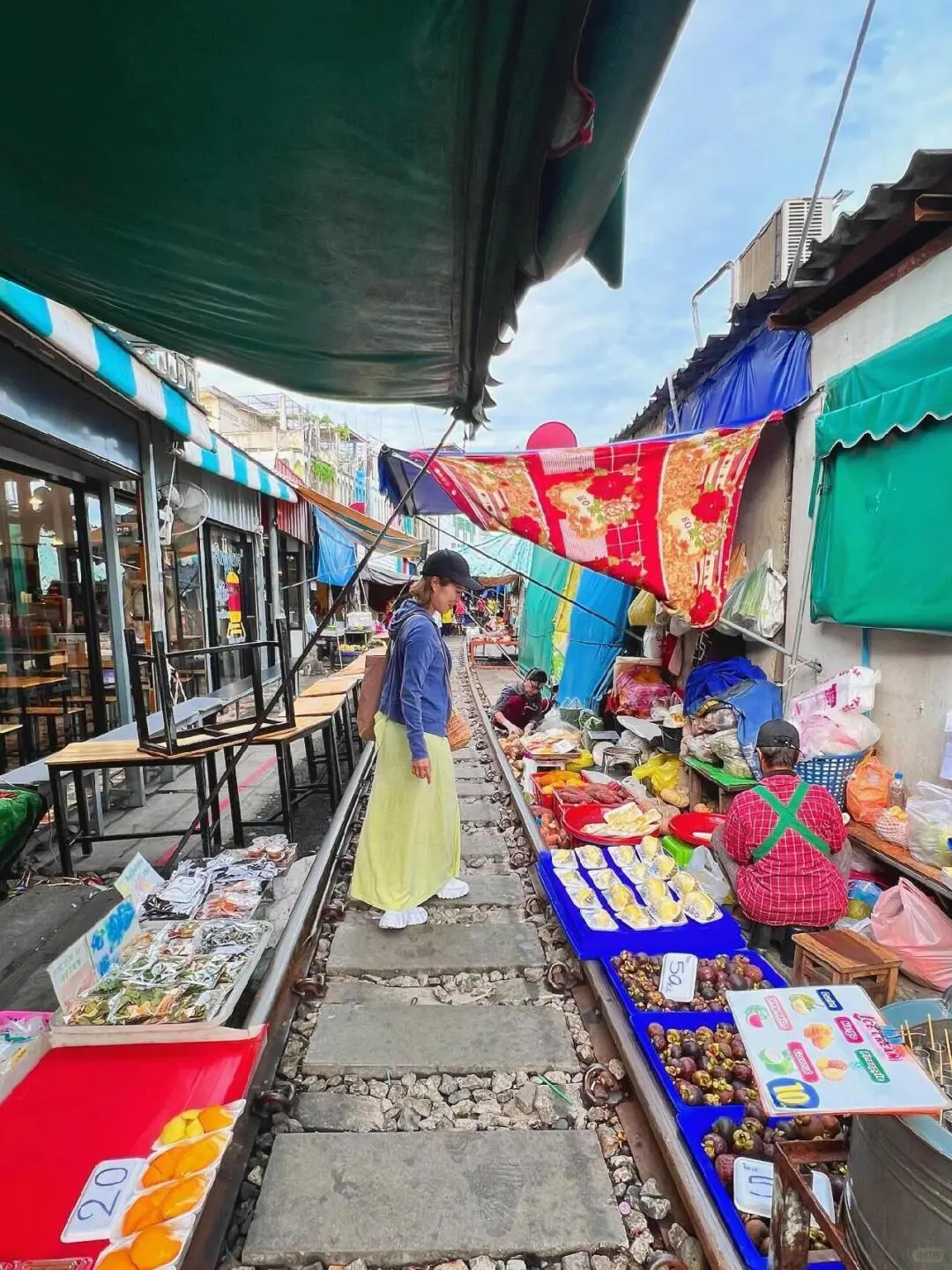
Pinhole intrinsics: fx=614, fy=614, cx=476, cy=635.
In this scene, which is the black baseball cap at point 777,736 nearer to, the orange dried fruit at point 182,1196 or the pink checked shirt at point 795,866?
the pink checked shirt at point 795,866

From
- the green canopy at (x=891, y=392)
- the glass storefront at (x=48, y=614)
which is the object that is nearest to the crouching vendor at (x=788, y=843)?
the green canopy at (x=891, y=392)

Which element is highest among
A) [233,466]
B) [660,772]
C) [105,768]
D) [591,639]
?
[233,466]

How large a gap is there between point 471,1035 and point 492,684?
45.7ft

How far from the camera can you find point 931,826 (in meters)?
3.95

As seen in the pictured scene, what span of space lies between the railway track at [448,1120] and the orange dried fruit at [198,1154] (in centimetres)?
18

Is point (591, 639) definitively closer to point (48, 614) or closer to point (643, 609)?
point (643, 609)

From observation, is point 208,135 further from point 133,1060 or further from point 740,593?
point 740,593

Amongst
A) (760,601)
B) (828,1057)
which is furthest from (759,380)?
(828,1057)

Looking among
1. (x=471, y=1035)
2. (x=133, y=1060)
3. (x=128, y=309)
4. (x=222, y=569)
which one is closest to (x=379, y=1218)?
(x=471, y=1035)

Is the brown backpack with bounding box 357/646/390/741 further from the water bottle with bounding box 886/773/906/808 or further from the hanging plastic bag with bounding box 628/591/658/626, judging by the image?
the hanging plastic bag with bounding box 628/591/658/626

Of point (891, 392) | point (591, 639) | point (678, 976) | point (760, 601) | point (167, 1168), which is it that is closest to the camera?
point (167, 1168)

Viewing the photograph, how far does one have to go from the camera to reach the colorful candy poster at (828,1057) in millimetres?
1536

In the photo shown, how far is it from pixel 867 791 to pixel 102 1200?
507 cm

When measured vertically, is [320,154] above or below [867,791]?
above
